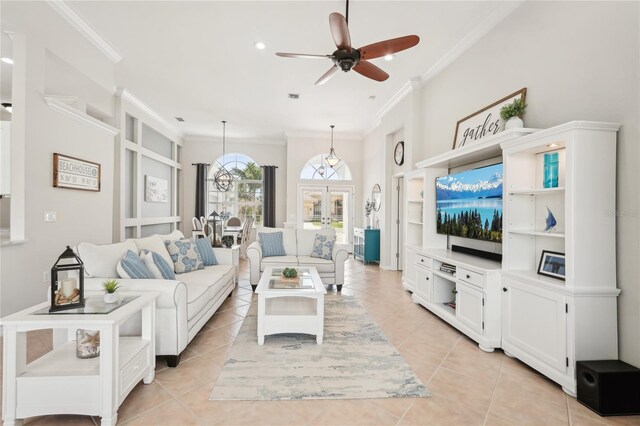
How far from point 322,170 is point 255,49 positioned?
15.8ft

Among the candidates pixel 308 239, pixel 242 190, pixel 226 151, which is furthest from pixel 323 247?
pixel 226 151

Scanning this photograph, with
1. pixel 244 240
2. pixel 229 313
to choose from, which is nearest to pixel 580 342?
pixel 229 313

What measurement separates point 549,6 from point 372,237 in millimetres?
4925

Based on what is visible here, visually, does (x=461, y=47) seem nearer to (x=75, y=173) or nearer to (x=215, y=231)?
(x=75, y=173)

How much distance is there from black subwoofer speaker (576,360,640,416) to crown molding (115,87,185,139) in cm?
723

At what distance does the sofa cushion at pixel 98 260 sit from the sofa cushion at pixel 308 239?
3.04 meters

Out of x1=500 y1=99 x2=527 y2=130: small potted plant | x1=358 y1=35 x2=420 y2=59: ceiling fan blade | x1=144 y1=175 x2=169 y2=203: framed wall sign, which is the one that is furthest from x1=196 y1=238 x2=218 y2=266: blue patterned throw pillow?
x1=500 y1=99 x2=527 y2=130: small potted plant

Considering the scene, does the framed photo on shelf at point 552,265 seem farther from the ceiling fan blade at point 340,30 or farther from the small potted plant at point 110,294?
the small potted plant at point 110,294

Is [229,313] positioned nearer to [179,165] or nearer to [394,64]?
[394,64]

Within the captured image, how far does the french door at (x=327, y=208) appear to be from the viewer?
837 cm

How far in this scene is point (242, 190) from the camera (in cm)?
919

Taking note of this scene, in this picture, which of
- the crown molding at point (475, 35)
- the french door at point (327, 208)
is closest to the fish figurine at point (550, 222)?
the crown molding at point (475, 35)

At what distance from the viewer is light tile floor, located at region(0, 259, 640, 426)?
1.79 meters

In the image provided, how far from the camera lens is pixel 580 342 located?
203 cm
